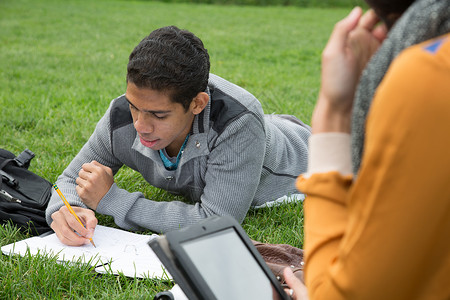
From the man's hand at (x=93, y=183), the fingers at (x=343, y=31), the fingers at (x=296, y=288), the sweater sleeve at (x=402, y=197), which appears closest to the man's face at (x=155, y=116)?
the man's hand at (x=93, y=183)

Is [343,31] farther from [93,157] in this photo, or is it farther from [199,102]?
[93,157]

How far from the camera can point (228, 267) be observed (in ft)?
5.93

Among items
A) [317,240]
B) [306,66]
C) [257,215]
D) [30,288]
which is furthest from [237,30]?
[317,240]

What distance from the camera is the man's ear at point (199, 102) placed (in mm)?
3113

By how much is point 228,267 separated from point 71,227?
4.52ft

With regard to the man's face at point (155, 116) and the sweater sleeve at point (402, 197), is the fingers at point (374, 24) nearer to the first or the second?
the sweater sleeve at point (402, 197)

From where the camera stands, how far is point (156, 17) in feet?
48.1

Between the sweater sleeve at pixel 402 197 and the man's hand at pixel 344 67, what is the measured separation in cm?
20

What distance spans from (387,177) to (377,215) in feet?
0.26

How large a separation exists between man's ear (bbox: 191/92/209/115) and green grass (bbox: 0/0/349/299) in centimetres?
67

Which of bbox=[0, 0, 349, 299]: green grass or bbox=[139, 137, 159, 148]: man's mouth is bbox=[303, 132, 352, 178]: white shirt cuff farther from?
bbox=[139, 137, 159, 148]: man's mouth

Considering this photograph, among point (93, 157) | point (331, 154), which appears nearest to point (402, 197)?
point (331, 154)

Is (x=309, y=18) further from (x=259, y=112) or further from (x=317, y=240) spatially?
(x=317, y=240)

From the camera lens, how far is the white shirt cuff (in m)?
1.36
